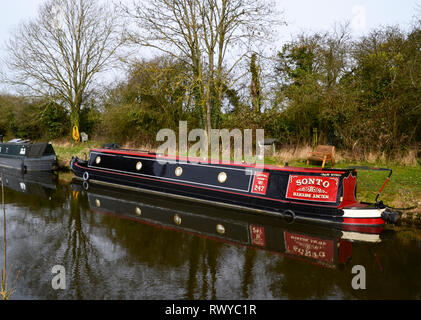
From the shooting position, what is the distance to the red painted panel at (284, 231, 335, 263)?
5912mm

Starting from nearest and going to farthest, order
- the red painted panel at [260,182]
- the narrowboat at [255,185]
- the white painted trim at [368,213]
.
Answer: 1. the white painted trim at [368,213]
2. the narrowboat at [255,185]
3. the red painted panel at [260,182]

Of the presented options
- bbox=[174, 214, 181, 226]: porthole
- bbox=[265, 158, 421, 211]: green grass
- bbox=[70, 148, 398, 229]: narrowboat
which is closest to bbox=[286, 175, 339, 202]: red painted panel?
bbox=[70, 148, 398, 229]: narrowboat

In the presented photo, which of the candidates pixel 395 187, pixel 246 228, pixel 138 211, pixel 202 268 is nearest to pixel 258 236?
pixel 246 228

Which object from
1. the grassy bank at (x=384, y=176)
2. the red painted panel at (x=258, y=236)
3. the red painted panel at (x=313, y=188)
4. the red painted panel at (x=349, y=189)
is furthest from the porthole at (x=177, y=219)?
the grassy bank at (x=384, y=176)

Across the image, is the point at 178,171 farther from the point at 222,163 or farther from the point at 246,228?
the point at 246,228

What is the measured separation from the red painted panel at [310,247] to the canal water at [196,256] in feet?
0.07

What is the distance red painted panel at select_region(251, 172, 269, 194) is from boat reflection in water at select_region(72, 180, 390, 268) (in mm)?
683

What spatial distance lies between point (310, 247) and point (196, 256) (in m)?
2.32

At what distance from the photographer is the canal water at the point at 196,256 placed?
183 inches

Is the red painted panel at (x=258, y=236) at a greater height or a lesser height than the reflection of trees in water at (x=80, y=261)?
greater

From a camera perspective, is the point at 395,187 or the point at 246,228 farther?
the point at 395,187

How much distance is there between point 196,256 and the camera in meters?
Answer: 5.85

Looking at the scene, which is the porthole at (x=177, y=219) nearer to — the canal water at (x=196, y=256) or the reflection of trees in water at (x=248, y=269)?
the canal water at (x=196, y=256)
